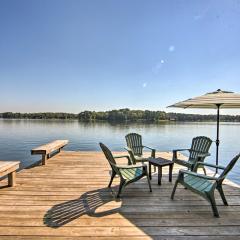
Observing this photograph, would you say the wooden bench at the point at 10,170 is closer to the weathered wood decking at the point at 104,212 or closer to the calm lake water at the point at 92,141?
the weathered wood decking at the point at 104,212

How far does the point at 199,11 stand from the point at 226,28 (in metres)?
1.37

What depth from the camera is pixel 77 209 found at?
2826mm

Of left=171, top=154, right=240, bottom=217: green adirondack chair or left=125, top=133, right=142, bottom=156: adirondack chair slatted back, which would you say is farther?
left=125, top=133, right=142, bottom=156: adirondack chair slatted back

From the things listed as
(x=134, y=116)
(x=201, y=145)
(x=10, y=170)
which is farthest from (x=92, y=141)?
(x=134, y=116)

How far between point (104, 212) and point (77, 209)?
15.2 inches

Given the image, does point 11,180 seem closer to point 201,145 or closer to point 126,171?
point 126,171

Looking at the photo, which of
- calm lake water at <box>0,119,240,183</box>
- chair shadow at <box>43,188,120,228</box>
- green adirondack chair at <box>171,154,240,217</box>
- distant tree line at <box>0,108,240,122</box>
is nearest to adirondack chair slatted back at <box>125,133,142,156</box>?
chair shadow at <box>43,188,120,228</box>

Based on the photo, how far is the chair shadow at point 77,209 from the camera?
2500 millimetres

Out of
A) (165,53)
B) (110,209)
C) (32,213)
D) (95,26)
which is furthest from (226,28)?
(32,213)

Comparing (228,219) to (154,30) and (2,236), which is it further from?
(154,30)

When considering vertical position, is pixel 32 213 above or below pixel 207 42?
below

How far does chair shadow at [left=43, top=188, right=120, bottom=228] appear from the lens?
8.20 feet

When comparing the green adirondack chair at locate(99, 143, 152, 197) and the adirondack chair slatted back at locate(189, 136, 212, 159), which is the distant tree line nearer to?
the adirondack chair slatted back at locate(189, 136, 212, 159)

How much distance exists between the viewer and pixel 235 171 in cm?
857
